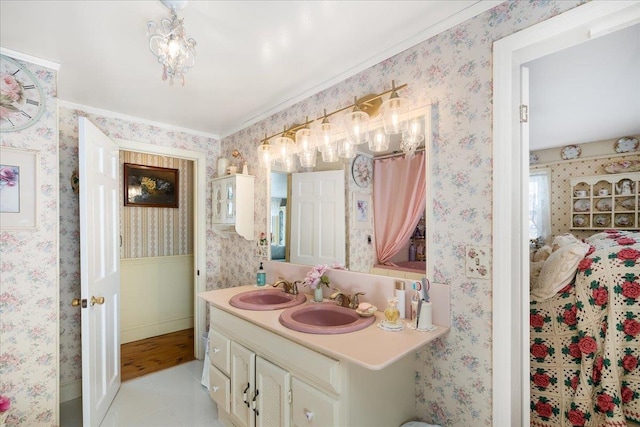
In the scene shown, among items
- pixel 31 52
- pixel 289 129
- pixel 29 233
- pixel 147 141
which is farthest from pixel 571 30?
pixel 147 141

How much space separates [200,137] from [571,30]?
9.82 feet

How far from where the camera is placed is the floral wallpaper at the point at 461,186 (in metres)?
1.32

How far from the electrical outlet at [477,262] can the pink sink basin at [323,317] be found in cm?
54

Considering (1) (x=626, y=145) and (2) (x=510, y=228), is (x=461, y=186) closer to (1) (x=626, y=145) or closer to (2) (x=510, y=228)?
Result: (2) (x=510, y=228)

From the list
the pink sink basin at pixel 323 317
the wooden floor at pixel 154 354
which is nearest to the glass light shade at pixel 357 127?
the pink sink basin at pixel 323 317

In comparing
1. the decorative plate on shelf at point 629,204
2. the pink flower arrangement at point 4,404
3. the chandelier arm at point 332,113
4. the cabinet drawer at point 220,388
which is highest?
the chandelier arm at point 332,113

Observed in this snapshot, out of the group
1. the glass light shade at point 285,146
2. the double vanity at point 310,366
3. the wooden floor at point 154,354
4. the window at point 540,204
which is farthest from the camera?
the window at point 540,204

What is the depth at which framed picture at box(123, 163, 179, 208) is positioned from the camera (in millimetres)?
3561

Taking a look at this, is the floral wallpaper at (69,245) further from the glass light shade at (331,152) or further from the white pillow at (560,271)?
the white pillow at (560,271)

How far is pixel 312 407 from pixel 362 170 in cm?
130

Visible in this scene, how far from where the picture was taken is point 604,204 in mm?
3857

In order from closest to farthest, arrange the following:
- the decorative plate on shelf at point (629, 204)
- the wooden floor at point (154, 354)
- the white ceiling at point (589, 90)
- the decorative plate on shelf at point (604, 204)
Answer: the white ceiling at point (589, 90), the wooden floor at point (154, 354), the decorative plate on shelf at point (629, 204), the decorative plate on shelf at point (604, 204)

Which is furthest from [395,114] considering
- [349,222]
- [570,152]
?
[570,152]

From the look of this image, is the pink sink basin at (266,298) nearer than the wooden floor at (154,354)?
Yes
